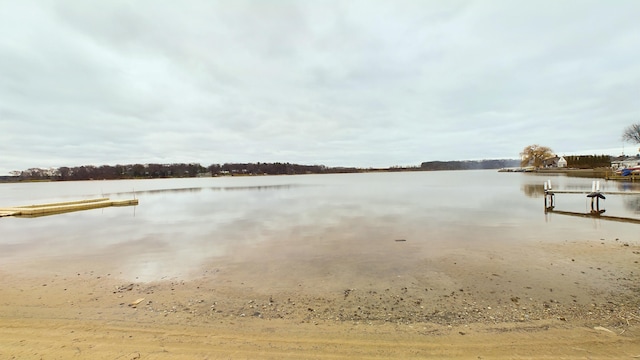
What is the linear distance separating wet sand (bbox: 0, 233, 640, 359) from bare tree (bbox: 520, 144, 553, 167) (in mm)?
121170

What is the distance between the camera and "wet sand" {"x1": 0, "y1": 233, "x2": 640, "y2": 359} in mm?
4219

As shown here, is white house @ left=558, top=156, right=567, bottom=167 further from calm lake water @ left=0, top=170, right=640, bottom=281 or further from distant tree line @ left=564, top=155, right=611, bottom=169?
calm lake water @ left=0, top=170, right=640, bottom=281

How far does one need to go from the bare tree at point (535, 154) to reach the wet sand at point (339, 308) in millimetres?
121170

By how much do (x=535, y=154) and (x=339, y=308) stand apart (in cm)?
12978

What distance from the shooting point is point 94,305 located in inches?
240

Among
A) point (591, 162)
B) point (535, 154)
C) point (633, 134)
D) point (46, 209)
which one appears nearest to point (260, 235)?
point (46, 209)

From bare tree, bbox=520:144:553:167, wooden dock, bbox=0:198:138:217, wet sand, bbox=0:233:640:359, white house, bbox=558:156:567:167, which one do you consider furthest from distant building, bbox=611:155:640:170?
wooden dock, bbox=0:198:138:217

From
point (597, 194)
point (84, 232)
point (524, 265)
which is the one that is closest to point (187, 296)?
point (524, 265)

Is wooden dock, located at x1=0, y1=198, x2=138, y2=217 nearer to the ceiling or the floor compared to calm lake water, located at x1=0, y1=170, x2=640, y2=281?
nearer to the ceiling

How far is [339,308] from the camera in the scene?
228 inches

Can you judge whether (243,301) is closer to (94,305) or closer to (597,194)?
(94,305)

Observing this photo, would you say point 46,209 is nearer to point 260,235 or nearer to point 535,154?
point 260,235

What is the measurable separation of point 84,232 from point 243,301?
14178 mm

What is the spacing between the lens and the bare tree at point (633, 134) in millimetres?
60094
